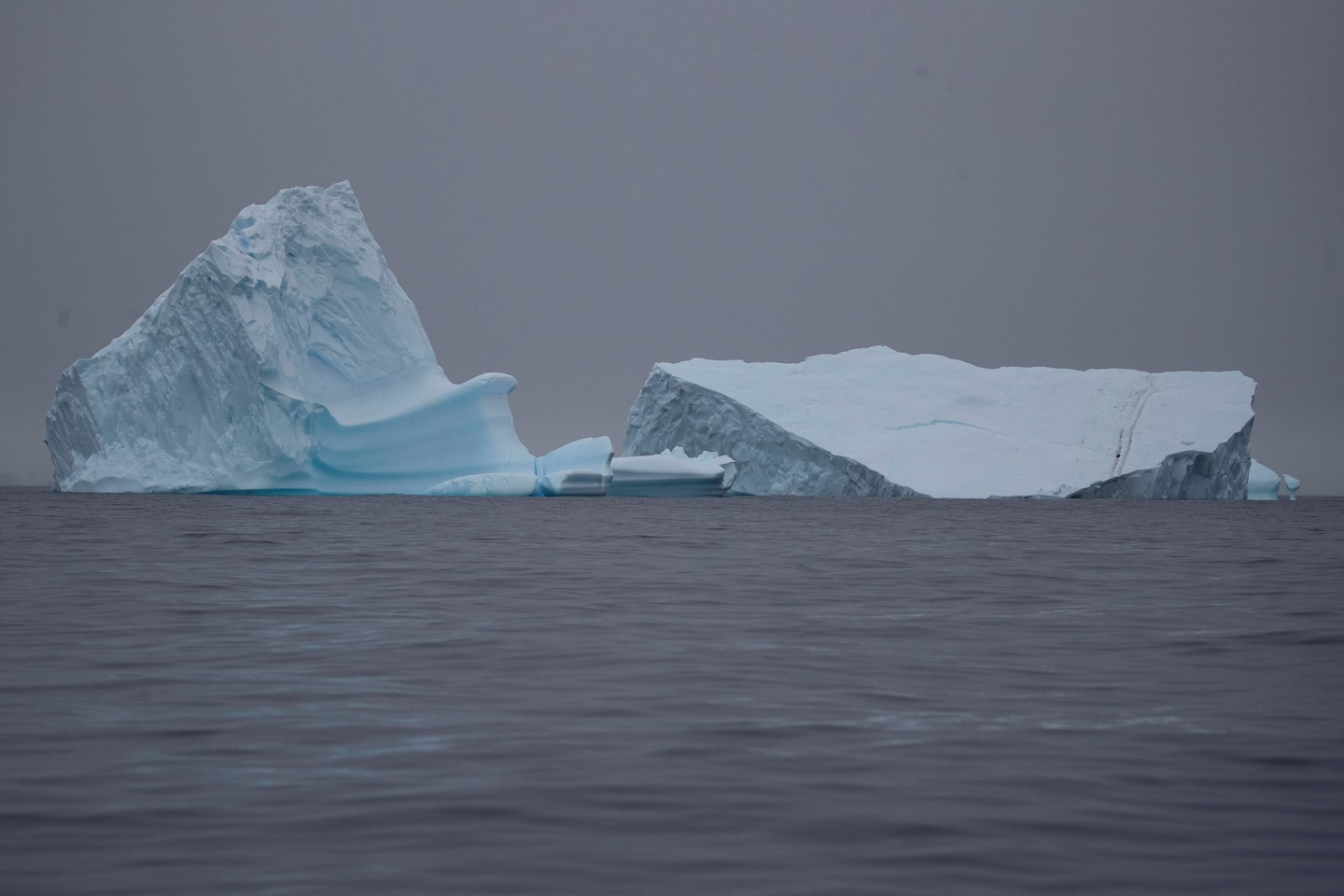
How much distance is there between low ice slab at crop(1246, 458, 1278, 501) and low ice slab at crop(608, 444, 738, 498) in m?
19.3

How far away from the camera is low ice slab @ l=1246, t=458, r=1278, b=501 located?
4103 centimetres

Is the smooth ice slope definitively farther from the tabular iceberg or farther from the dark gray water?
the dark gray water

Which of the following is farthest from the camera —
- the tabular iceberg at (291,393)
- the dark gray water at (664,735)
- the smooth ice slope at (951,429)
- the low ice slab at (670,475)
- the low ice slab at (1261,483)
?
the low ice slab at (1261,483)

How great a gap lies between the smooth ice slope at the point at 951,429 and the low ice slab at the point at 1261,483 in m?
4.83

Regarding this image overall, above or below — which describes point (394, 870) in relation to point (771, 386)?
below

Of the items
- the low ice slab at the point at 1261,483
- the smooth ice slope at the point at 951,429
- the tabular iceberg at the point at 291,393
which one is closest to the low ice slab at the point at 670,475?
the tabular iceberg at the point at 291,393

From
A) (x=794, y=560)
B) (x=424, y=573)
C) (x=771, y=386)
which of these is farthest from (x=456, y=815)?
(x=771, y=386)

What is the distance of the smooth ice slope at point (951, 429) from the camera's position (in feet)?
103

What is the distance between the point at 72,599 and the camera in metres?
8.20

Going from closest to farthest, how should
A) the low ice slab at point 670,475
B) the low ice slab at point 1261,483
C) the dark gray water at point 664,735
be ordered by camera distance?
1. the dark gray water at point 664,735
2. the low ice slab at point 670,475
3. the low ice slab at point 1261,483

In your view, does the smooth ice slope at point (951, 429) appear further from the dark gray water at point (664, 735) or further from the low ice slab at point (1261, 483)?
the dark gray water at point (664, 735)

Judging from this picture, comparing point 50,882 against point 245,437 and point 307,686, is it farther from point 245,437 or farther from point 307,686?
point 245,437

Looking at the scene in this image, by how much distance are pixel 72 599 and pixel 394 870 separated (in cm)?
615

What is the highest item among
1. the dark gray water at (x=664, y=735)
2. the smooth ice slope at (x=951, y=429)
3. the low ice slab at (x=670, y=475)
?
the smooth ice slope at (x=951, y=429)
